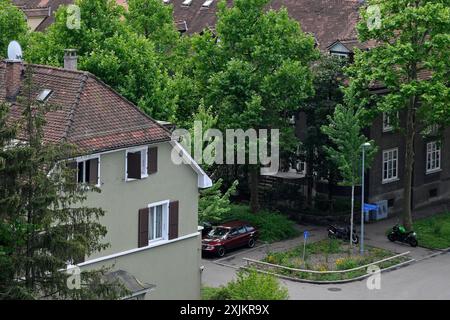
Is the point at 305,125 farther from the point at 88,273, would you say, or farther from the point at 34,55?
the point at 88,273

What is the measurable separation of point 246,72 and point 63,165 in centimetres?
2427

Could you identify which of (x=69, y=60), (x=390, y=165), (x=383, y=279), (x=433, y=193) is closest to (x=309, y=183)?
(x=390, y=165)

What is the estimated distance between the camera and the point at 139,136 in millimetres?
36375

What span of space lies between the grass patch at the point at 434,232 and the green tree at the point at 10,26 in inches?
909

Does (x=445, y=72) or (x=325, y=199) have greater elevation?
(x=445, y=72)

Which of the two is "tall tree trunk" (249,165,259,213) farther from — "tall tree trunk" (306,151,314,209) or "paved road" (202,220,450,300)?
"tall tree trunk" (306,151,314,209)

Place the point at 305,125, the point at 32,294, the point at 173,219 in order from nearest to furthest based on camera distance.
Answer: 1. the point at 32,294
2. the point at 173,219
3. the point at 305,125

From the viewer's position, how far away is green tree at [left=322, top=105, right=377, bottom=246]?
4881cm

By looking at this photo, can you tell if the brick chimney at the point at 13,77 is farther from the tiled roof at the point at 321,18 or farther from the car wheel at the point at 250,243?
the tiled roof at the point at 321,18

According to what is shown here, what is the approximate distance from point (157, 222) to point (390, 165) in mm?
22543

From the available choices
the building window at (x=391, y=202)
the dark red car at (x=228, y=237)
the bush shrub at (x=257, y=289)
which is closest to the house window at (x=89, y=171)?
the bush shrub at (x=257, y=289)

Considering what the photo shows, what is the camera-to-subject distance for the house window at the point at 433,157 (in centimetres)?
5947

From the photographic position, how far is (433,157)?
197ft
